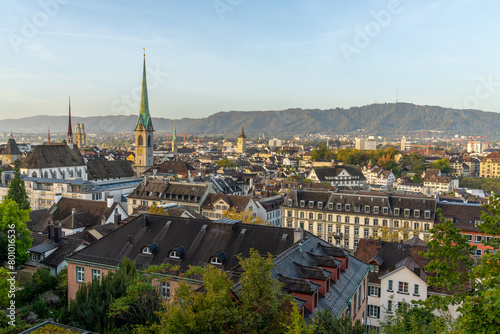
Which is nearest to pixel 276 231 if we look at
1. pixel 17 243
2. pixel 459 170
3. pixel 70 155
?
pixel 17 243

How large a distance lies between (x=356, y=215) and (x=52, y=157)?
67.6 meters

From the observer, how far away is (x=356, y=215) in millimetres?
57781

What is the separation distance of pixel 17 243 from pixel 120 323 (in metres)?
19.5

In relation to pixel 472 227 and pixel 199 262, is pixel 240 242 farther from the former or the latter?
pixel 472 227

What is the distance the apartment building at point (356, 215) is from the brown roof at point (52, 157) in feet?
183

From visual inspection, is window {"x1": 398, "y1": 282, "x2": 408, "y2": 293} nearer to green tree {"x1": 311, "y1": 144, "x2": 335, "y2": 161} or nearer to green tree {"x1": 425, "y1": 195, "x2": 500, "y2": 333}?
green tree {"x1": 425, "y1": 195, "x2": 500, "y2": 333}

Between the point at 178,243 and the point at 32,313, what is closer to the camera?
the point at 32,313

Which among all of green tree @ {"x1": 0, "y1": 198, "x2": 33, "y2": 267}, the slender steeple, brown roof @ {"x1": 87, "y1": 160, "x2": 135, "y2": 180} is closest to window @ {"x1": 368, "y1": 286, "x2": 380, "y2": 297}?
green tree @ {"x1": 0, "y1": 198, "x2": 33, "y2": 267}

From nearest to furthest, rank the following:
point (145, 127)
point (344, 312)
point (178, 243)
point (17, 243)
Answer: point (344, 312) → point (178, 243) → point (17, 243) → point (145, 127)

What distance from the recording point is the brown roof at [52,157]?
8706cm

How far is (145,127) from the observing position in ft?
390

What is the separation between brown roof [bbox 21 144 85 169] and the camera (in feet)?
286

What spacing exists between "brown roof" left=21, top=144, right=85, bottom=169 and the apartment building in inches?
2190

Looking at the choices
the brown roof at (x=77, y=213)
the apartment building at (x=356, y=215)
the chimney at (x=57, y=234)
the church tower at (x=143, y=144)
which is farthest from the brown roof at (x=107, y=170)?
the chimney at (x=57, y=234)
